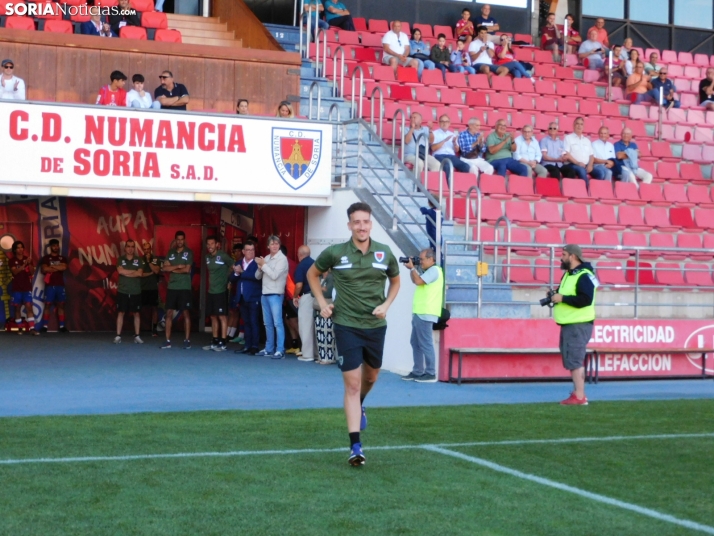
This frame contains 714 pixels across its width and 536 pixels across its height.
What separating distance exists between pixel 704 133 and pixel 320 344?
1173cm

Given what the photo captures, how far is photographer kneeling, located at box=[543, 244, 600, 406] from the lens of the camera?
457 inches

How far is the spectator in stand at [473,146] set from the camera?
18031mm

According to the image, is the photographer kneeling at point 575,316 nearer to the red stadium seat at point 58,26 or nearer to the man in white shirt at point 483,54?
the red stadium seat at point 58,26

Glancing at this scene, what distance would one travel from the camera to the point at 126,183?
15023 millimetres

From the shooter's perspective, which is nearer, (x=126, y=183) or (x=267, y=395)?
(x=267, y=395)

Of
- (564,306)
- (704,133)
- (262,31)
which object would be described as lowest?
(564,306)

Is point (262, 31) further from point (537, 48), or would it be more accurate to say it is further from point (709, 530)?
point (709, 530)

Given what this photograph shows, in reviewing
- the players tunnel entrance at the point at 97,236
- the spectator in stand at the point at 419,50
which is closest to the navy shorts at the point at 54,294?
the players tunnel entrance at the point at 97,236

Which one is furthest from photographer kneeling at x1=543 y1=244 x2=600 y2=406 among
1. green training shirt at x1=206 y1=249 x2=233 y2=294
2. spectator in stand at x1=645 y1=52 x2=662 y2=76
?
spectator in stand at x1=645 y1=52 x2=662 y2=76

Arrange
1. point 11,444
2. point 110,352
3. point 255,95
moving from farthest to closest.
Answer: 1. point 255,95
2. point 110,352
3. point 11,444

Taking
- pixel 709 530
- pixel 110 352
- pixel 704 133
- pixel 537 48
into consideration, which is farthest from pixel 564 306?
pixel 537 48

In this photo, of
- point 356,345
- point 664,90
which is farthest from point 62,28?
point 664,90

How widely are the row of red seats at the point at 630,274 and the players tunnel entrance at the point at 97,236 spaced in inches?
246

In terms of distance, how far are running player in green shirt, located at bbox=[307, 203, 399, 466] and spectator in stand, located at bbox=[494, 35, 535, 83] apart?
15595 millimetres
